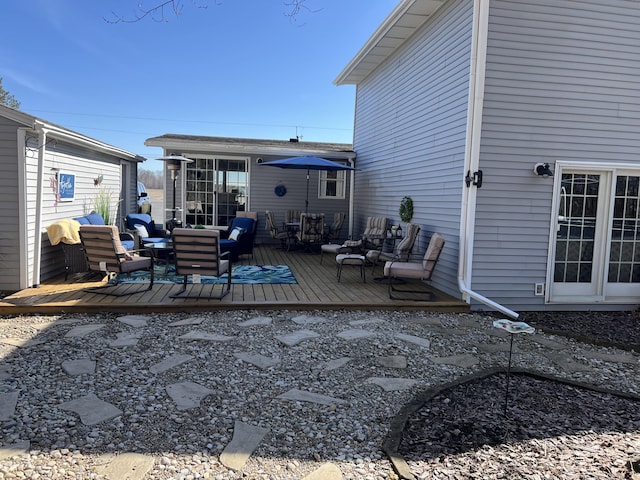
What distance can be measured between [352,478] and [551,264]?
4.57m

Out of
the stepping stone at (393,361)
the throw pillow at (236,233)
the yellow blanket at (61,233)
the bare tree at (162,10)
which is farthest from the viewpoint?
the throw pillow at (236,233)

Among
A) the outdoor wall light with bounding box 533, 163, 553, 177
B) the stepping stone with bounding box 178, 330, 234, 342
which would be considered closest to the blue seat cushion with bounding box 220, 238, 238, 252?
the stepping stone with bounding box 178, 330, 234, 342

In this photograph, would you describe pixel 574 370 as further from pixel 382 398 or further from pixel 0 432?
pixel 0 432

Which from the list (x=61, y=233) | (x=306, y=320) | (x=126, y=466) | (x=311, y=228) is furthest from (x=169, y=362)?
(x=311, y=228)

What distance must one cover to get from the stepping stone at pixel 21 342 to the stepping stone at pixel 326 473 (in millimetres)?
2982

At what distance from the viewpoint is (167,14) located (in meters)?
2.91

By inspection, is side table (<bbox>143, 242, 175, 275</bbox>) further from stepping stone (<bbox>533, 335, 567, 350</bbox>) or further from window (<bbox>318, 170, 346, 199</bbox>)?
stepping stone (<bbox>533, 335, 567, 350</bbox>)

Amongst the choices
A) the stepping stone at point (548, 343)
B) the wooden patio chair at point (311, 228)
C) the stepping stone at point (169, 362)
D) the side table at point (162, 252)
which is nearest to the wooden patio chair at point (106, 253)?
the side table at point (162, 252)

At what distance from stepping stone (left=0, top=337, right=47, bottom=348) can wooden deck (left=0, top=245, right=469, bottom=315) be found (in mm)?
861

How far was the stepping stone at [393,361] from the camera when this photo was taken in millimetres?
3688

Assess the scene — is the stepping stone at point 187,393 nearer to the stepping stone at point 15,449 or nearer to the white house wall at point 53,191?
the stepping stone at point 15,449

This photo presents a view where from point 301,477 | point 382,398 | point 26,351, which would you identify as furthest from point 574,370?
point 26,351

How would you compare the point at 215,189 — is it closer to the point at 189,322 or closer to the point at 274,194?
the point at 274,194

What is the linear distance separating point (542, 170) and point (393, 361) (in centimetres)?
325
